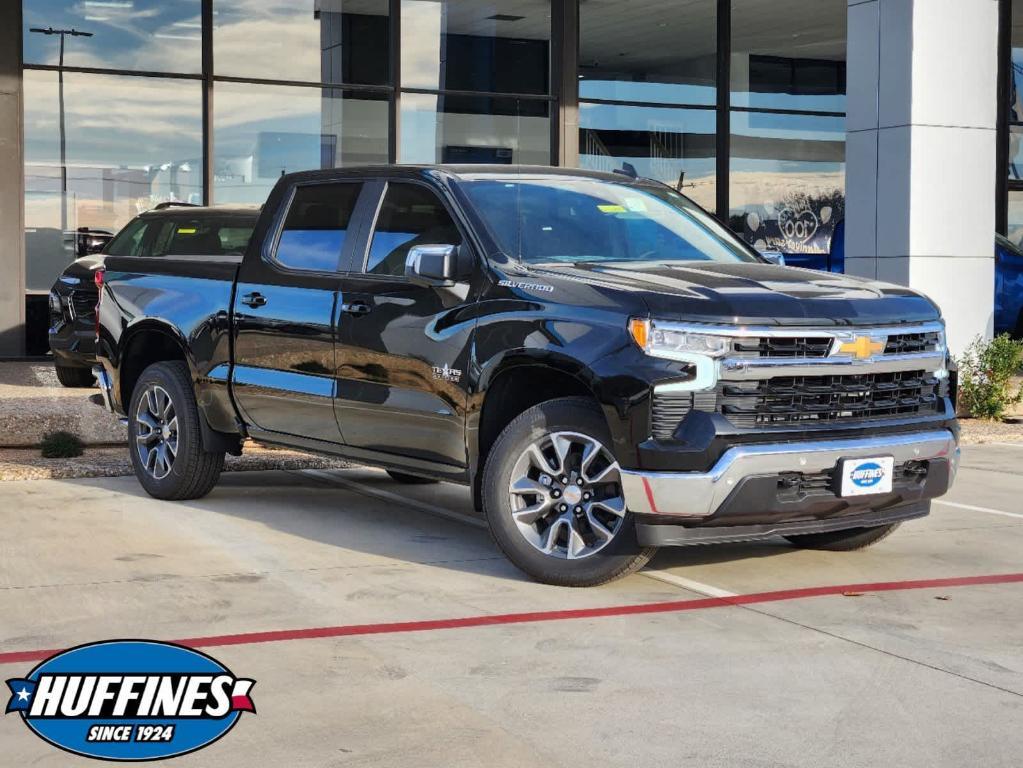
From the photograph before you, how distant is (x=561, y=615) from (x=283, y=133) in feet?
48.9

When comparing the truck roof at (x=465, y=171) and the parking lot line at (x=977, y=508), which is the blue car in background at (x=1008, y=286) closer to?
the parking lot line at (x=977, y=508)

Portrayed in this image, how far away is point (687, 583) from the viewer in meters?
7.10

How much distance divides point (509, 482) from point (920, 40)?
342 inches

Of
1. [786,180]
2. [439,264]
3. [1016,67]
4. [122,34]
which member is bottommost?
[439,264]

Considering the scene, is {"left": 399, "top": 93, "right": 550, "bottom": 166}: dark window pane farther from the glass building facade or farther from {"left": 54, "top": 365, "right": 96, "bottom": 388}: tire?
{"left": 54, "top": 365, "right": 96, "bottom": 388}: tire

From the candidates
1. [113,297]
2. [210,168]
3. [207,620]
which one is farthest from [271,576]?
[210,168]

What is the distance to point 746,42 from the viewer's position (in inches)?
1026

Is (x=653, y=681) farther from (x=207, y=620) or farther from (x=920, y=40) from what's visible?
(x=920, y=40)

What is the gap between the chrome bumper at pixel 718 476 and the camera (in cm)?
642

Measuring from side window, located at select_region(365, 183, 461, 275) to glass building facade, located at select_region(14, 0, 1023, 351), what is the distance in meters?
10.3

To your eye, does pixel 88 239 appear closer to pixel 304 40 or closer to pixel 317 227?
pixel 304 40

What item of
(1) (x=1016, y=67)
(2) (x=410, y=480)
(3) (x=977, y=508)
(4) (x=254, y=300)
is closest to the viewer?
(4) (x=254, y=300)

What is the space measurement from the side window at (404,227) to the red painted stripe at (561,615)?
210 centimetres

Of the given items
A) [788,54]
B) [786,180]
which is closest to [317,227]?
[786,180]
